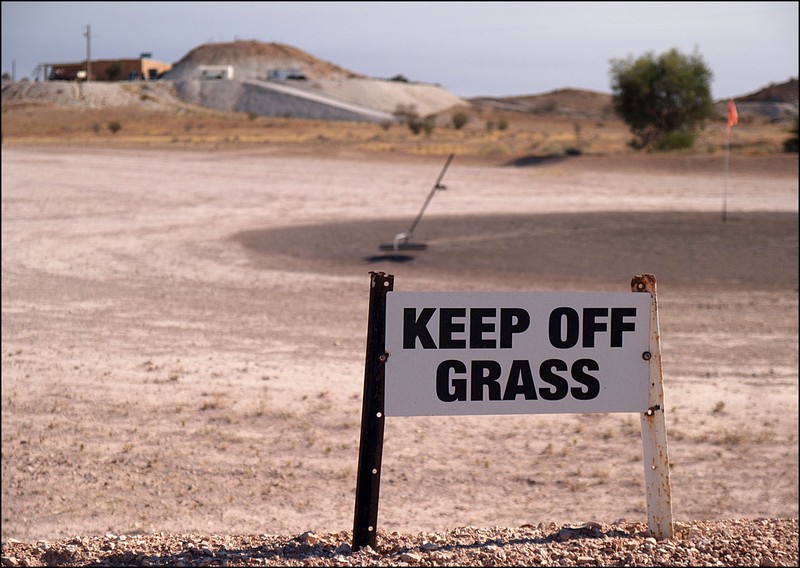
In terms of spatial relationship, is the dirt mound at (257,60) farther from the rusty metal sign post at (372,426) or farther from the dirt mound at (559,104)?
the rusty metal sign post at (372,426)

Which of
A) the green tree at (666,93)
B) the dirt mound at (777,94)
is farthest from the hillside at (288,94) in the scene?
the green tree at (666,93)

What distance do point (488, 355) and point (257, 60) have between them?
172m

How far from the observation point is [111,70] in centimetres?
13050

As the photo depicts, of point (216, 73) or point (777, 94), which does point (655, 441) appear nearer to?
point (216, 73)

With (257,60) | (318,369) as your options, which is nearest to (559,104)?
(257,60)

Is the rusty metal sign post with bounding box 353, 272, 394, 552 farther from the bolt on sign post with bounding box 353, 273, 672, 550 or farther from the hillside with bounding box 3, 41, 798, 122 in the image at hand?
the hillside with bounding box 3, 41, 798, 122

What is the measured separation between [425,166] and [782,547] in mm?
39492

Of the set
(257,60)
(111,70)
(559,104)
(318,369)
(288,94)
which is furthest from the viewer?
(559,104)

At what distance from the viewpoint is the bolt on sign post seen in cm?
432

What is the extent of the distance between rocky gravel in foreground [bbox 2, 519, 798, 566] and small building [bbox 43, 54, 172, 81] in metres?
123

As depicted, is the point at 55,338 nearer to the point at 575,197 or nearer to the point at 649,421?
the point at 649,421

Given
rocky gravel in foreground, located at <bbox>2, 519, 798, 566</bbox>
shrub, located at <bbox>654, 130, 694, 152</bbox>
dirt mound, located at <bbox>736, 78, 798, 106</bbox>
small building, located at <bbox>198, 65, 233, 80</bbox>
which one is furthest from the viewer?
dirt mound, located at <bbox>736, 78, 798, 106</bbox>

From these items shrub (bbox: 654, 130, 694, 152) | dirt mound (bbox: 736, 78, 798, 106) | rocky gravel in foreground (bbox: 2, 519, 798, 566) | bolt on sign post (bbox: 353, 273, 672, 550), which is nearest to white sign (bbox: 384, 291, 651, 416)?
bolt on sign post (bbox: 353, 273, 672, 550)

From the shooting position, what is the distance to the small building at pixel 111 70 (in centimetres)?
12350
